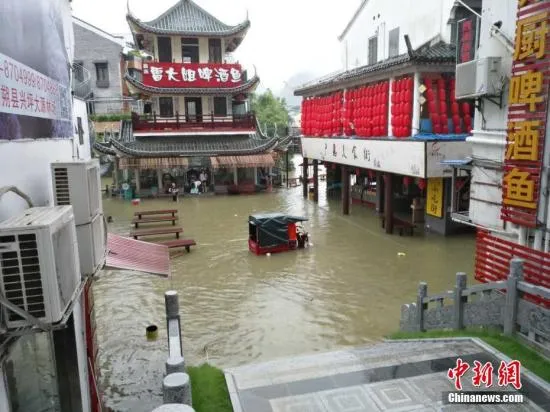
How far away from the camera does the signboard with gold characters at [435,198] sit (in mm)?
17922

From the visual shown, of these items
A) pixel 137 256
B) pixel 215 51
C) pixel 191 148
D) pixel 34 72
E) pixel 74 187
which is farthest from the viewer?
pixel 215 51

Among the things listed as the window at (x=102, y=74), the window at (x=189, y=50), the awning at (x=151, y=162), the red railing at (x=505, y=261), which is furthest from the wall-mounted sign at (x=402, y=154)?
the window at (x=102, y=74)

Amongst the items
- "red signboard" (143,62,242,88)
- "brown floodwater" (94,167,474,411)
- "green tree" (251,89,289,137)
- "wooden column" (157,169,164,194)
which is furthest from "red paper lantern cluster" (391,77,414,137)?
"green tree" (251,89,289,137)

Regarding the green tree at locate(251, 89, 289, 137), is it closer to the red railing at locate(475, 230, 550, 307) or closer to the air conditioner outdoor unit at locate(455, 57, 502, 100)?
the air conditioner outdoor unit at locate(455, 57, 502, 100)

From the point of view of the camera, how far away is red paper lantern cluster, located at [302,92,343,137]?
74.8ft

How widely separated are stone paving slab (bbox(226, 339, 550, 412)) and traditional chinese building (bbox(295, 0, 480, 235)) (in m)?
5.50

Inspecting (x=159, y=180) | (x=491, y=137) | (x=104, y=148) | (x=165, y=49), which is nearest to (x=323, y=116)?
(x=159, y=180)

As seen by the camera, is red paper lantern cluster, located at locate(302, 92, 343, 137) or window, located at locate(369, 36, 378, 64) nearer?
red paper lantern cluster, located at locate(302, 92, 343, 137)

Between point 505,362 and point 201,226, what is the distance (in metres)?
16.4

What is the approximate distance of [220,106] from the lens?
33812mm

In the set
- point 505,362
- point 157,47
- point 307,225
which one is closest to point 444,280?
point 505,362

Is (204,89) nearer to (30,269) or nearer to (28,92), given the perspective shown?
(28,92)

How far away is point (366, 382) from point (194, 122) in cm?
2865

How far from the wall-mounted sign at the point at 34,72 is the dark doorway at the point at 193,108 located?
27032 millimetres
